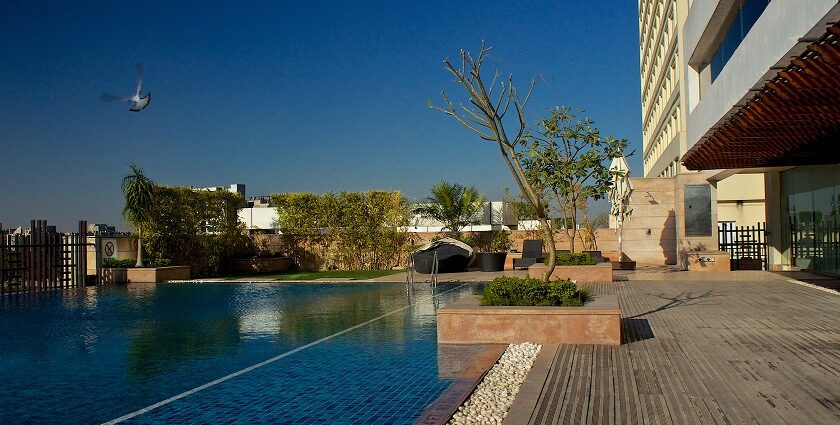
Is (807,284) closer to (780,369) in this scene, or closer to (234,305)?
(780,369)

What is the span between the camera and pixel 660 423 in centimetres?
550

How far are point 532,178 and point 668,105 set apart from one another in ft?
50.9

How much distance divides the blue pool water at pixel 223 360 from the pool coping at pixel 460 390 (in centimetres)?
16

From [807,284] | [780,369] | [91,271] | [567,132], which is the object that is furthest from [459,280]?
[780,369]

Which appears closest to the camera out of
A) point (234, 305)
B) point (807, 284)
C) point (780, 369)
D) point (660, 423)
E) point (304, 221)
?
point (660, 423)

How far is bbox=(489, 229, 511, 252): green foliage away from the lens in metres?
27.8

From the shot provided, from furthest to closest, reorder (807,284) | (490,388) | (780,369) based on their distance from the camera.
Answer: (807,284) < (780,369) < (490,388)

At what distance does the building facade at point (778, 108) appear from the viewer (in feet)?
26.3

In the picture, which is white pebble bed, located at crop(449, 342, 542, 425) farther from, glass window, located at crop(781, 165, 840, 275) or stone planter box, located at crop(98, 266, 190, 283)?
stone planter box, located at crop(98, 266, 190, 283)

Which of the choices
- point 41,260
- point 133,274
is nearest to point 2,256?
point 41,260

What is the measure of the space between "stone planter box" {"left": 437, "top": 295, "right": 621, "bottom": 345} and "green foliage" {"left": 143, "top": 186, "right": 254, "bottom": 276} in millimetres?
18173

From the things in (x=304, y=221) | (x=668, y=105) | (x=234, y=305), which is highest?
(x=668, y=105)

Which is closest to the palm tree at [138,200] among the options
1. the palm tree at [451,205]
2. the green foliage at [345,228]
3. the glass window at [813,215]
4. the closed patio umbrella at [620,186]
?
the green foliage at [345,228]

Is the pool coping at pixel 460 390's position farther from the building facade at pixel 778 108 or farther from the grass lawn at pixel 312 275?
the grass lawn at pixel 312 275
